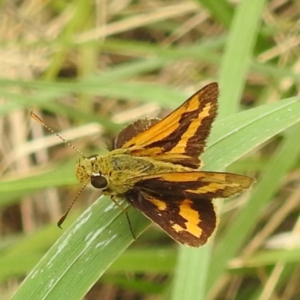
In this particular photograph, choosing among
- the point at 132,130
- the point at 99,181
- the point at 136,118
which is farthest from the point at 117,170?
the point at 136,118

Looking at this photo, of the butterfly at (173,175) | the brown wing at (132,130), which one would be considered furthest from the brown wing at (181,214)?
the brown wing at (132,130)

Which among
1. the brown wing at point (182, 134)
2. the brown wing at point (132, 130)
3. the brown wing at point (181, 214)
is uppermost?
the brown wing at point (132, 130)

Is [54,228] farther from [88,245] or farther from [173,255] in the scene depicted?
[88,245]

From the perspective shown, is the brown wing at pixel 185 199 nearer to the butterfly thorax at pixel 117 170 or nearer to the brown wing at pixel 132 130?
the butterfly thorax at pixel 117 170

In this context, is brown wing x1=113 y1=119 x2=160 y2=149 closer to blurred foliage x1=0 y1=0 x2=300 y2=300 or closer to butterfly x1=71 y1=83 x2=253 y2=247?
butterfly x1=71 y1=83 x2=253 y2=247

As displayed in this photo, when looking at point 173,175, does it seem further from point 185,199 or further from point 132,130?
point 132,130

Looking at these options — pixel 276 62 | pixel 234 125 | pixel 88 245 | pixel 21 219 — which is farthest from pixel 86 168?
pixel 21 219

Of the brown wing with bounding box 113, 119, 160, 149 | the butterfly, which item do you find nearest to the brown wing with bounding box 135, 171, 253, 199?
the butterfly
